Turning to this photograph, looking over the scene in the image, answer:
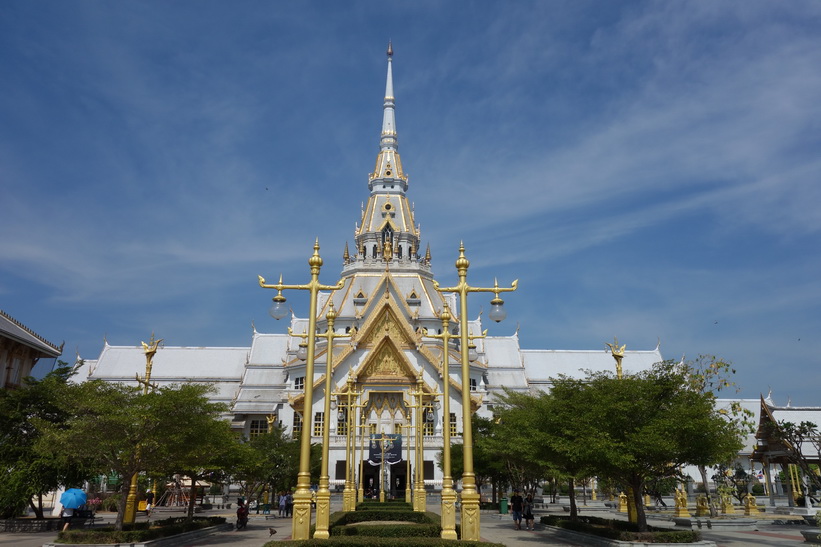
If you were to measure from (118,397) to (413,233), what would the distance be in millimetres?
57095

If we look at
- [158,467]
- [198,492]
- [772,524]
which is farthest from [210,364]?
[772,524]

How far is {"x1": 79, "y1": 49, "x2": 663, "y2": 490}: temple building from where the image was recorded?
5484 cm

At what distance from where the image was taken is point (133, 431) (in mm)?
21859

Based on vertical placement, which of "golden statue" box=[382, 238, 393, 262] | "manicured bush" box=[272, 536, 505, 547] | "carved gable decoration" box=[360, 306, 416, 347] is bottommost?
"manicured bush" box=[272, 536, 505, 547]

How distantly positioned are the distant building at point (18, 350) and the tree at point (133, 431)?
707 inches

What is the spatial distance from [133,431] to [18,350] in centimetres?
2458

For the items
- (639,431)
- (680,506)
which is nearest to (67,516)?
(639,431)

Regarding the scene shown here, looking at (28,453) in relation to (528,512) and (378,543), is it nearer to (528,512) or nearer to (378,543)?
(378,543)

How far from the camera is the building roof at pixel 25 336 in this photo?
125ft

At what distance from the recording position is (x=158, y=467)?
923 inches

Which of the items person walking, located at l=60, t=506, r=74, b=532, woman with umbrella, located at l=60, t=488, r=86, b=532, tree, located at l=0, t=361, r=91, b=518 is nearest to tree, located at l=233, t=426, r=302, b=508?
woman with umbrella, located at l=60, t=488, r=86, b=532

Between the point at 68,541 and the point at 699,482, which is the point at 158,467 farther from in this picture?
the point at 699,482

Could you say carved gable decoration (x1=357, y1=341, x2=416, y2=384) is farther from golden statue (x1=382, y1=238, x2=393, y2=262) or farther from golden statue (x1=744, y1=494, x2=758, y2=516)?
golden statue (x1=744, y1=494, x2=758, y2=516)

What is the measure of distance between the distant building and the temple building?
17.5 m
